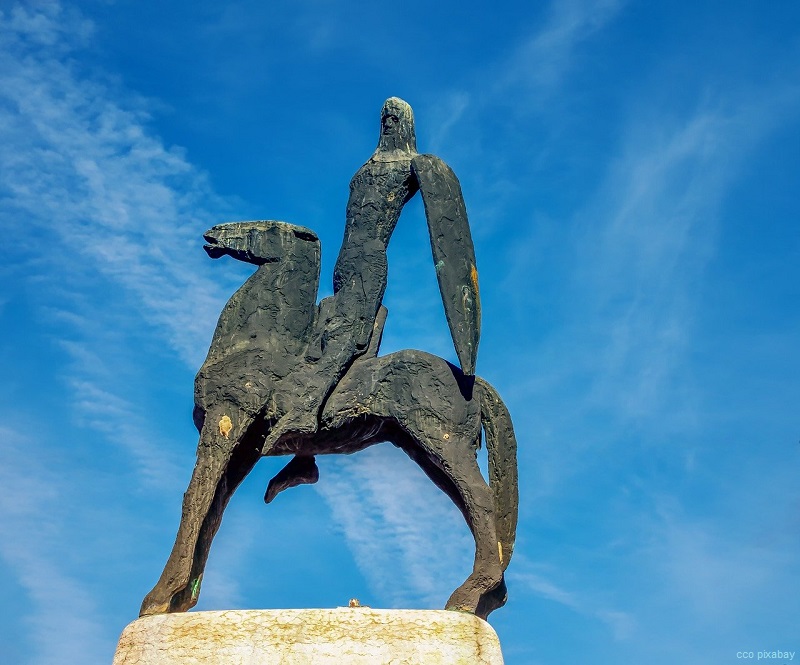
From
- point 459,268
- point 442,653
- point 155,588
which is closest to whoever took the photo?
point 442,653

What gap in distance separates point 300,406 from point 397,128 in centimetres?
215

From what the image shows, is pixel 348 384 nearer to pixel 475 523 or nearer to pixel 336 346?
pixel 336 346

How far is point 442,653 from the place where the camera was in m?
6.17

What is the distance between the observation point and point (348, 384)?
23.7 feet

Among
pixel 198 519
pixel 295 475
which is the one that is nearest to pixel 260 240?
pixel 295 475

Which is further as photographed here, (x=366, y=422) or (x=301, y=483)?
(x=301, y=483)

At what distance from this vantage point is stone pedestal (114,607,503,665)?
6.17 metres

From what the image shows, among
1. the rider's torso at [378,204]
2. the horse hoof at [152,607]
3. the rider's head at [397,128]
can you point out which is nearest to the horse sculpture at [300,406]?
the horse hoof at [152,607]

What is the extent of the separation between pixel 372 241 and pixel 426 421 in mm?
1345

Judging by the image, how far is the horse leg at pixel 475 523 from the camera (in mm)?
6695

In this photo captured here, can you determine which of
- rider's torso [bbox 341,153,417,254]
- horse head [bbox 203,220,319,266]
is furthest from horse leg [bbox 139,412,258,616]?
rider's torso [bbox 341,153,417,254]

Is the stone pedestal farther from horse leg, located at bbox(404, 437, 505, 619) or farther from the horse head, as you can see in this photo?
the horse head

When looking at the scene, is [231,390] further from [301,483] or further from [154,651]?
[154,651]

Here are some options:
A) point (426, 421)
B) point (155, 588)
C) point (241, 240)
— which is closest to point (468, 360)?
point (426, 421)
